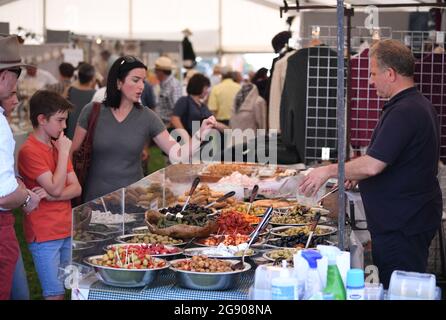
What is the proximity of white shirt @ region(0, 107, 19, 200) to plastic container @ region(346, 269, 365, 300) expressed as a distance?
5.17 ft

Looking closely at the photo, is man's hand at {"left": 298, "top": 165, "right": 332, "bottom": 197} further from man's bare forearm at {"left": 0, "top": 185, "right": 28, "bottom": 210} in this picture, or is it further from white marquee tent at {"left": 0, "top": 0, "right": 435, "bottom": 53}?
white marquee tent at {"left": 0, "top": 0, "right": 435, "bottom": 53}

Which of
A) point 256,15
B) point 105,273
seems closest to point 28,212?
point 105,273

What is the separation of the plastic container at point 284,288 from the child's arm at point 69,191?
6.70 ft

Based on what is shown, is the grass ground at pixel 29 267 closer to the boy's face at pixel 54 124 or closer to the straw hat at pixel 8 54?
the boy's face at pixel 54 124

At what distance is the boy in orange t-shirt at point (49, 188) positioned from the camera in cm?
434

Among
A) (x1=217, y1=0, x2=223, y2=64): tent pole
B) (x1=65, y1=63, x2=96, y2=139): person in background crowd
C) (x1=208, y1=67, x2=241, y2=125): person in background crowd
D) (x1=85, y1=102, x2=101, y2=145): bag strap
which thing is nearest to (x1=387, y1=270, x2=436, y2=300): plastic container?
(x1=85, y1=102, x2=101, y2=145): bag strap

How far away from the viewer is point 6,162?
3457 millimetres

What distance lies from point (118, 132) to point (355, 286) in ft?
8.23

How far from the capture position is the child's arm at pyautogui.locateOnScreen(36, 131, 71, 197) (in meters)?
4.35

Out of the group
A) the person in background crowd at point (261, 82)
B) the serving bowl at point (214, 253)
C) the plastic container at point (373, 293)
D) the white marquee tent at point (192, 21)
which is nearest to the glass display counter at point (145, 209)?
the serving bowl at point (214, 253)

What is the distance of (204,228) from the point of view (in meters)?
4.07

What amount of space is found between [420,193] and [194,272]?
1334 mm

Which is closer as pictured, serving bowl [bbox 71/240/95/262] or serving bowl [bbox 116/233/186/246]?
serving bowl [bbox 71/240/95/262]

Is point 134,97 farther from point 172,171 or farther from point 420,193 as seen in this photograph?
point 420,193
